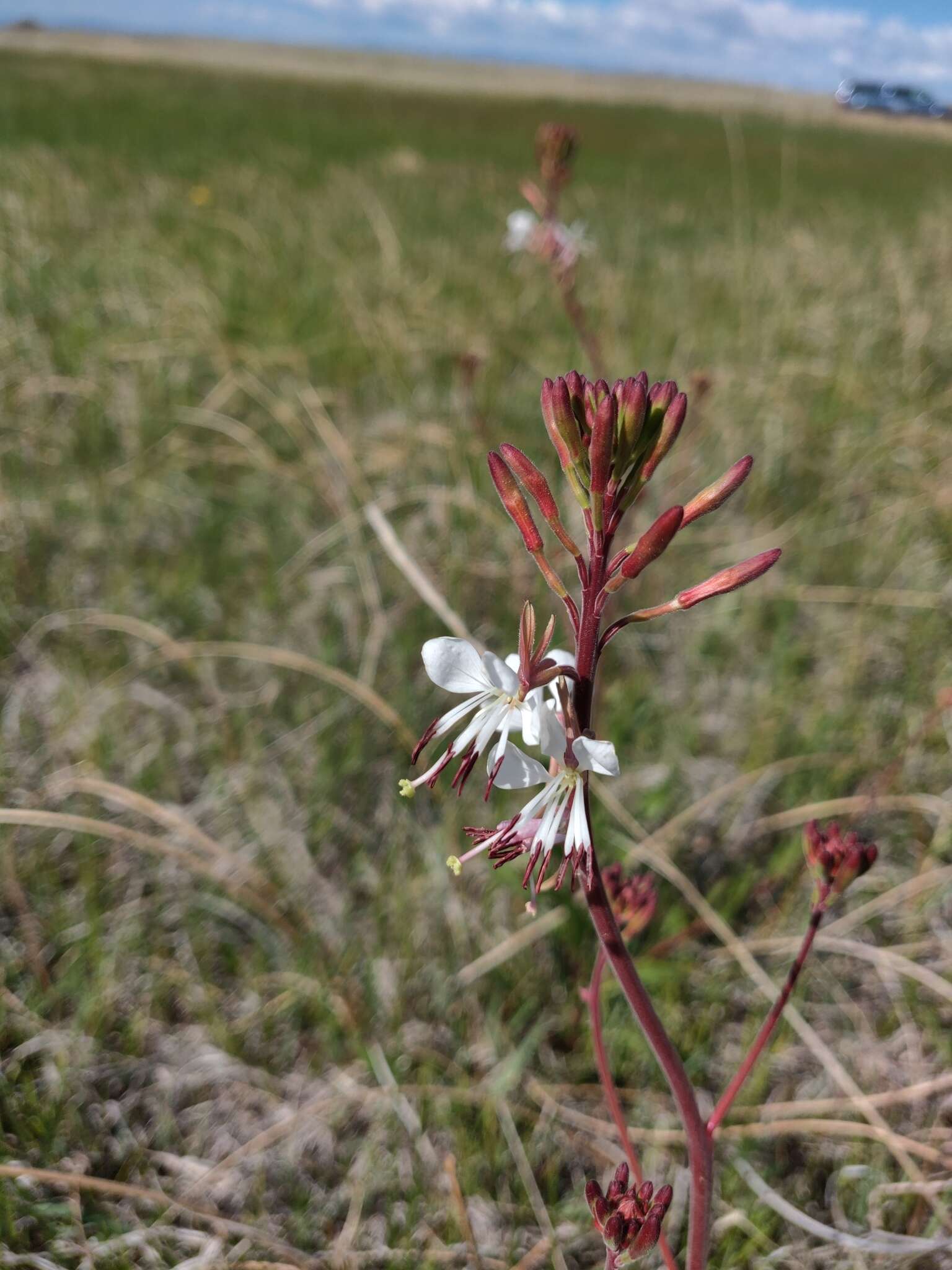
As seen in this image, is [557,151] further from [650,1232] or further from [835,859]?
[650,1232]

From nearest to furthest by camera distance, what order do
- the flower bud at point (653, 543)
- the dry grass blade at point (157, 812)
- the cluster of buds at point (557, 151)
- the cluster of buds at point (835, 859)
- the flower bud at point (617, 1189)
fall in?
1. the flower bud at point (653, 543)
2. the flower bud at point (617, 1189)
3. the cluster of buds at point (835, 859)
4. the dry grass blade at point (157, 812)
5. the cluster of buds at point (557, 151)

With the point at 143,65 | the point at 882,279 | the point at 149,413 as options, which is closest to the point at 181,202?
the point at 149,413

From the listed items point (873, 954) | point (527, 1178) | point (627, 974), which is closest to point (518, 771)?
point (627, 974)

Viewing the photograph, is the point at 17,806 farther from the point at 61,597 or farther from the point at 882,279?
the point at 882,279

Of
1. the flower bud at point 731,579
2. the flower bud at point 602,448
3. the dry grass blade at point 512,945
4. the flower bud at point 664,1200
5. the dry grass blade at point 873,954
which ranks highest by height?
the flower bud at point 602,448

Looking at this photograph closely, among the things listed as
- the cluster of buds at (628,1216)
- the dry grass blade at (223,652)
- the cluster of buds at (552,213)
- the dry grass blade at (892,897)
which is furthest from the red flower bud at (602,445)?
the cluster of buds at (552,213)

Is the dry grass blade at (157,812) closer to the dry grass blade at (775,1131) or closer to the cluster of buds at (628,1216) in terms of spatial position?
the dry grass blade at (775,1131)
